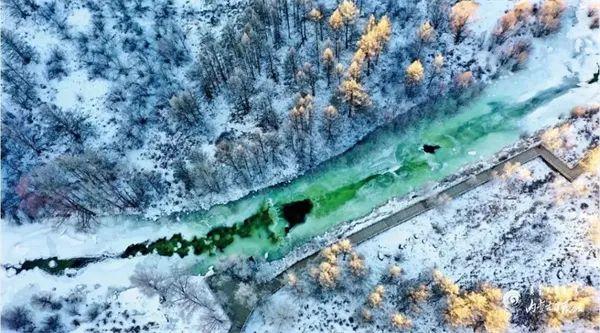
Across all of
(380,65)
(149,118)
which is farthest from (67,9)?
(380,65)

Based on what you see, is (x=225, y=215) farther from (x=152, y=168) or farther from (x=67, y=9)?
(x=67, y=9)

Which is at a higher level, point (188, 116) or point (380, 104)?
point (188, 116)

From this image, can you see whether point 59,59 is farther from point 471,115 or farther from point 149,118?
point 471,115

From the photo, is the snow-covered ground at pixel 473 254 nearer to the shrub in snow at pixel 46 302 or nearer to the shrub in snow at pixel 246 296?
the shrub in snow at pixel 246 296

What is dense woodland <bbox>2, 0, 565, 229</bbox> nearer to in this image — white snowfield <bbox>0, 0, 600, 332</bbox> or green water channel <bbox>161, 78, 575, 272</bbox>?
green water channel <bbox>161, 78, 575, 272</bbox>

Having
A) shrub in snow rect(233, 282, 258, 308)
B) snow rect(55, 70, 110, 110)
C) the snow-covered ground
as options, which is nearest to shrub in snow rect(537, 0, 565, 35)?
the snow-covered ground

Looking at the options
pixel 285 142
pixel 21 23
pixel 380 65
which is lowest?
pixel 285 142

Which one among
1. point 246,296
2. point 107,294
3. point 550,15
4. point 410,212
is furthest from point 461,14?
point 107,294

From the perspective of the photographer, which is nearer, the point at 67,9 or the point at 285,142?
the point at 285,142
